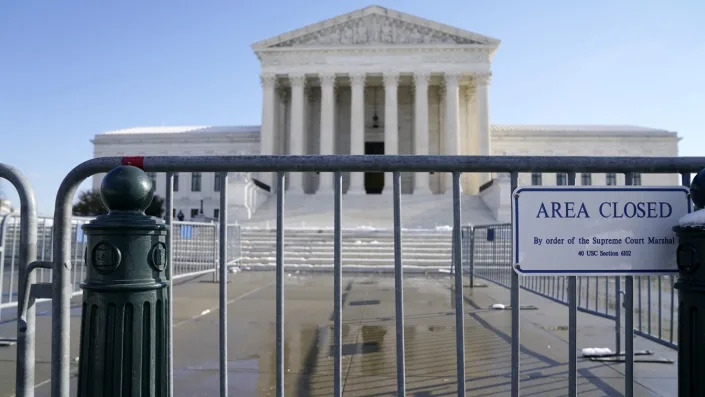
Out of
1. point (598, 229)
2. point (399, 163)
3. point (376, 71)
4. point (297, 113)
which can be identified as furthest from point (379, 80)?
point (598, 229)

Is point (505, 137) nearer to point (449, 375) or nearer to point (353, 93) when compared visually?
point (353, 93)

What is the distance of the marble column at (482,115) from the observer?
4000 cm

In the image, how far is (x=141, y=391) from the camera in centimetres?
241

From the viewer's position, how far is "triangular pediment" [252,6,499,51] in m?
40.7

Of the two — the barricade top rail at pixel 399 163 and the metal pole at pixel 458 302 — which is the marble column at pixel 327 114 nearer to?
the barricade top rail at pixel 399 163

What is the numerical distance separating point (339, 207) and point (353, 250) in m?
16.2

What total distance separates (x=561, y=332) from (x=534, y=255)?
4.31 meters

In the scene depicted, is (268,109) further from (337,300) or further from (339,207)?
(337,300)

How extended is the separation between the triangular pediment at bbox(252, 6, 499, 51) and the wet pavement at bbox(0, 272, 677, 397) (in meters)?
34.7

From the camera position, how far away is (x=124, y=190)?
7.97 feet

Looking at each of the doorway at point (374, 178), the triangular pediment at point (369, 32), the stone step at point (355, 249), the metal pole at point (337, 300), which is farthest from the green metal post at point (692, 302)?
the doorway at point (374, 178)

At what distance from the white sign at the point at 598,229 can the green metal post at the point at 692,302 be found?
300 millimetres

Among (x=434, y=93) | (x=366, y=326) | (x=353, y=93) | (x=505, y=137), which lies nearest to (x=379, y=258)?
(x=366, y=326)

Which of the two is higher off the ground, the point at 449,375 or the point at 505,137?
the point at 505,137
